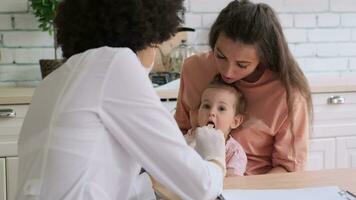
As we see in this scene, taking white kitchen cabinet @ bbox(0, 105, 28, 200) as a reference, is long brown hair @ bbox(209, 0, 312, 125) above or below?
above

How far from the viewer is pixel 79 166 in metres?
0.86

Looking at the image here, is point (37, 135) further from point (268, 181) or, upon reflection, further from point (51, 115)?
point (268, 181)

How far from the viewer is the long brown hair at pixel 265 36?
153cm

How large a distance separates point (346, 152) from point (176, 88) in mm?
930

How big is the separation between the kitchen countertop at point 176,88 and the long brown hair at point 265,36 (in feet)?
2.53

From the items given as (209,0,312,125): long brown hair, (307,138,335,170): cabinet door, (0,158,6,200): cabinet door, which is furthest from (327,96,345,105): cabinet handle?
(0,158,6,200): cabinet door

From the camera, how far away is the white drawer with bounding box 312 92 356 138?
2.57m

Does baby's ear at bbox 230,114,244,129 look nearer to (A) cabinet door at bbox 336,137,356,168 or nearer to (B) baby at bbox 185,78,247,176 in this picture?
(B) baby at bbox 185,78,247,176

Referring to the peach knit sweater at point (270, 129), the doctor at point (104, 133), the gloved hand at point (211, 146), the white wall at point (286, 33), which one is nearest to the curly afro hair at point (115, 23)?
the doctor at point (104, 133)

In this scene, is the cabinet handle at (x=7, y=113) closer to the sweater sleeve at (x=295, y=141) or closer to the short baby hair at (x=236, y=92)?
the short baby hair at (x=236, y=92)

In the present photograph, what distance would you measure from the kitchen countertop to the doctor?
132 cm

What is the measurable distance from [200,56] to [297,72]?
0.35m

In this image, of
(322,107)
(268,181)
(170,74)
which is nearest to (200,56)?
(268,181)

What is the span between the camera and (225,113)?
158 cm
